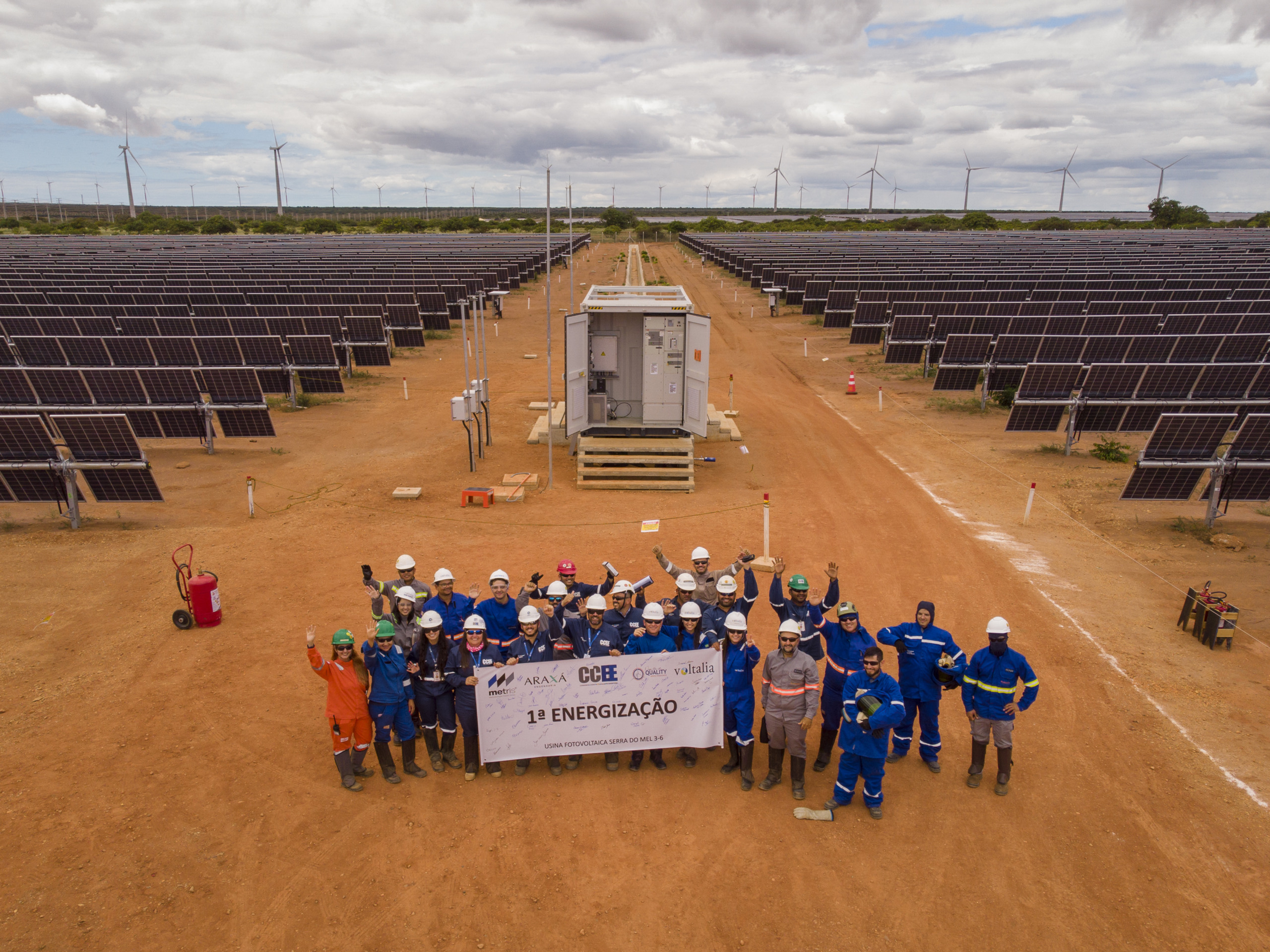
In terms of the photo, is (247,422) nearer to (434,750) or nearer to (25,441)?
(25,441)

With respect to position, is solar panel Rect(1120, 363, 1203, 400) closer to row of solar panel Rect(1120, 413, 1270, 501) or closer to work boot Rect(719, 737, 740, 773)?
row of solar panel Rect(1120, 413, 1270, 501)

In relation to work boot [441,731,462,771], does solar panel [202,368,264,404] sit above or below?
above

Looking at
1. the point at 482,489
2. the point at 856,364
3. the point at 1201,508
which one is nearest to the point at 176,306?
the point at 482,489

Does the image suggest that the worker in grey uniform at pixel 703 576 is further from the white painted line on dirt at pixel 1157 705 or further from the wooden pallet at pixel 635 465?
the wooden pallet at pixel 635 465

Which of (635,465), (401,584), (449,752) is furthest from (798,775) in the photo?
(635,465)

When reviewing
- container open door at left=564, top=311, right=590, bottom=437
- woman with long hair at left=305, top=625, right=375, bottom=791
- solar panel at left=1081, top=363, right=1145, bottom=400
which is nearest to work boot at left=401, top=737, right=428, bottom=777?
woman with long hair at left=305, top=625, right=375, bottom=791

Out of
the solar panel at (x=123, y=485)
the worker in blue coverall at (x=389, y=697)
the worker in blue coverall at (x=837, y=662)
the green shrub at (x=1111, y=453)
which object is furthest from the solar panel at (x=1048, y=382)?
the solar panel at (x=123, y=485)

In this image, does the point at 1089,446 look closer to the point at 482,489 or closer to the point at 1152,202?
the point at 482,489
